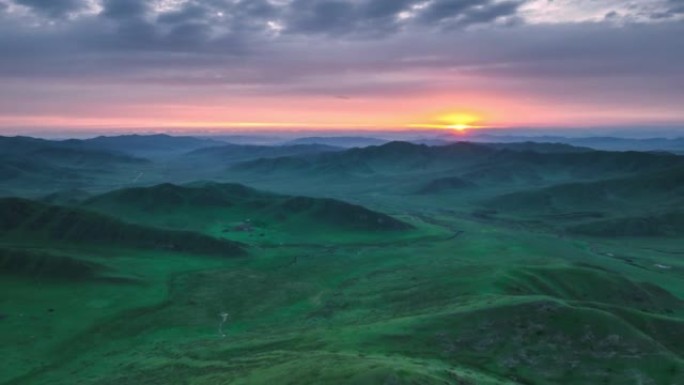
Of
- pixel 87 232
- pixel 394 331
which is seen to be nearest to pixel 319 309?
pixel 394 331

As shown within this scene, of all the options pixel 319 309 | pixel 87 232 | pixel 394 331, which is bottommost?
pixel 319 309

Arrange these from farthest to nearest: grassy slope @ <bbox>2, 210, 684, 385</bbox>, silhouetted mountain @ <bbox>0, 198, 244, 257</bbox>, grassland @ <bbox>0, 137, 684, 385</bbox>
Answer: silhouetted mountain @ <bbox>0, 198, 244, 257</bbox>
grassland @ <bbox>0, 137, 684, 385</bbox>
grassy slope @ <bbox>2, 210, 684, 385</bbox>

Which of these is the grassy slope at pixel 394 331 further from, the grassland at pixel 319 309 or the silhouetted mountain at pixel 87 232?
the silhouetted mountain at pixel 87 232

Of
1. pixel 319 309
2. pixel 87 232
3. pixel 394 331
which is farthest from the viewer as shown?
pixel 87 232

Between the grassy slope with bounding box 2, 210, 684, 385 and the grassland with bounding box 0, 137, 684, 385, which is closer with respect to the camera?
the grassy slope with bounding box 2, 210, 684, 385

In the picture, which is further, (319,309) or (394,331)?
(319,309)

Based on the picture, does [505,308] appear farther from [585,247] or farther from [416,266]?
[585,247]

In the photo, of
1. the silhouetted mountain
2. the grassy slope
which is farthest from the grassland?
the silhouetted mountain

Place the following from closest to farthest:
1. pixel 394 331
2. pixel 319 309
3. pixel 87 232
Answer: pixel 394 331 → pixel 319 309 → pixel 87 232

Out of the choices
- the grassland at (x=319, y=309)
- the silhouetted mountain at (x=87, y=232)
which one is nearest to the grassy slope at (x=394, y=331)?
the grassland at (x=319, y=309)

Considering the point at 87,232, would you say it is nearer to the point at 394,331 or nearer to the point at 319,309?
the point at 319,309

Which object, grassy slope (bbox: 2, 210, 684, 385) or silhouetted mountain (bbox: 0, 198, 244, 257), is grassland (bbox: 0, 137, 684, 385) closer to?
grassy slope (bbox: 2, 210, 684, 385)

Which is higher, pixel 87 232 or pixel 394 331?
pixel 394 331

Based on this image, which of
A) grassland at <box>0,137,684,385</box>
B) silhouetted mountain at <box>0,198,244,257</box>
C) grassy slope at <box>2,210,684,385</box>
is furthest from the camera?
silhouetted mountain at <box>0,198,244,257</box>
